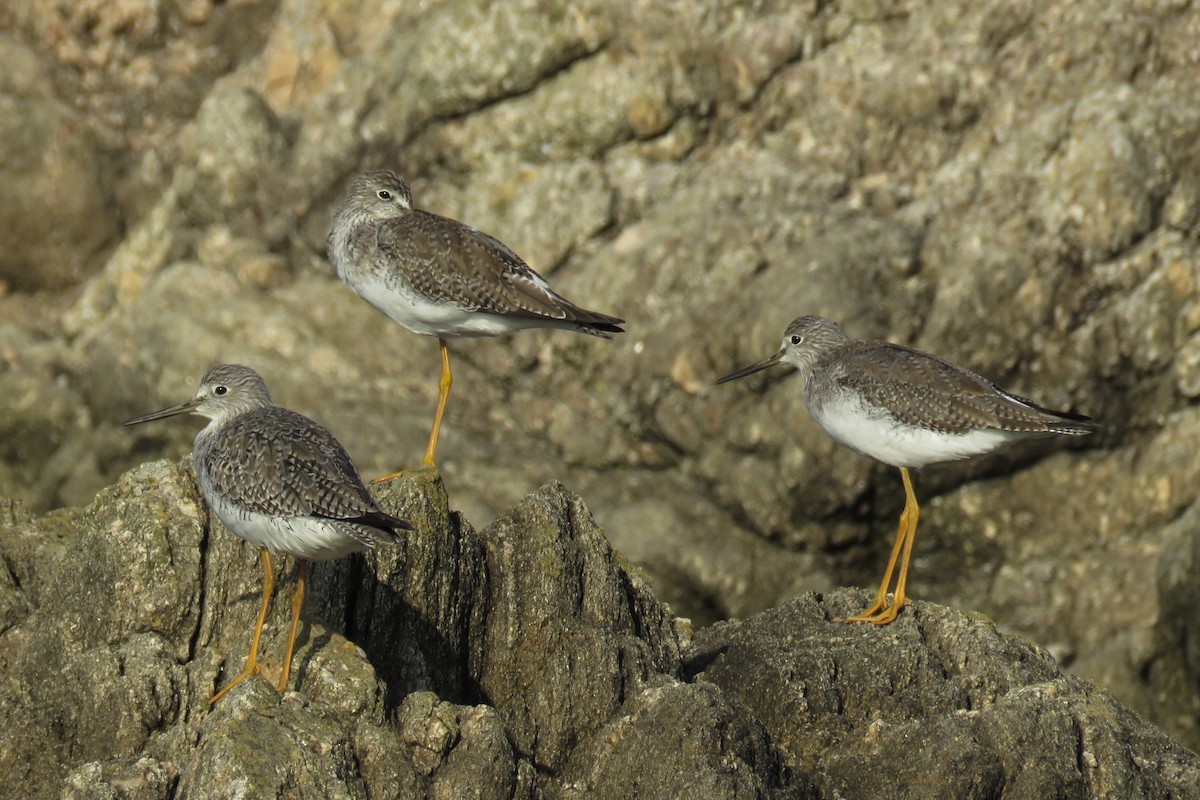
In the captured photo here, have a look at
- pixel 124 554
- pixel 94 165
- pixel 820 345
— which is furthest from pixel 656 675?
pixel 94 165

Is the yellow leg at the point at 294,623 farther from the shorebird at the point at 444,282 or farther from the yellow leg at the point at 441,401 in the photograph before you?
the shorebird at the point at 444,282

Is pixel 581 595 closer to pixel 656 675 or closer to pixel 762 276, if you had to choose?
pixel 656 675

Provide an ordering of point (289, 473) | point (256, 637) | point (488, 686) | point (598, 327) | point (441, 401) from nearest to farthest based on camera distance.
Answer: point (289, 473) < point (256, 637) < point (488, 686) < point (598, 327) < point (441, 401)

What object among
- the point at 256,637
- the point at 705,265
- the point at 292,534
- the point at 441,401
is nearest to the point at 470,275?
the point at 441,401

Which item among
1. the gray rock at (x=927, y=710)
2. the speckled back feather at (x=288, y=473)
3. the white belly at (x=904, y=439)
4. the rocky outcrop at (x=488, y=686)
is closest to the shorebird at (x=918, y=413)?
the white belly at (x=904, y=439)

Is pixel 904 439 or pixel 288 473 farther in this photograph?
pixel 904 439

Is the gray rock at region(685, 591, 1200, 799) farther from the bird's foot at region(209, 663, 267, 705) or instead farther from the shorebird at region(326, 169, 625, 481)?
the bird's foot at region(209, 663, 267, 705)

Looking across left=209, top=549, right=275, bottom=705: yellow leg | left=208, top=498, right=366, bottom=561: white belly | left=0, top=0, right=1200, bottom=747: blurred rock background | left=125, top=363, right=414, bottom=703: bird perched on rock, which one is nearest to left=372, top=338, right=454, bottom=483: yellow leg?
left=125, top=363, right=414, bottom=703: bird perched on rock

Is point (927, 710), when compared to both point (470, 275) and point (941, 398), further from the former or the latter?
point (470, 275)
